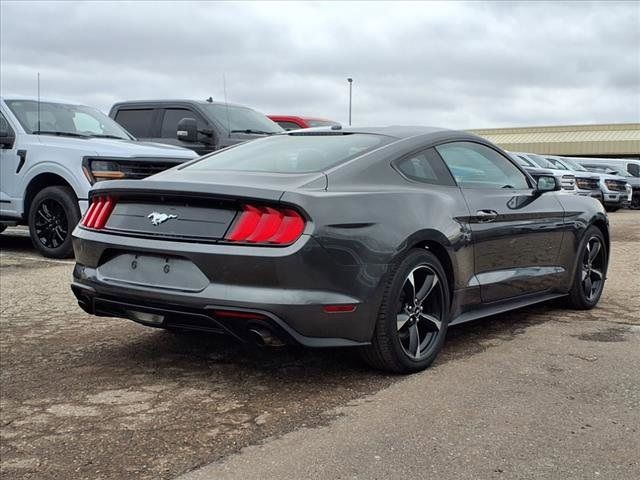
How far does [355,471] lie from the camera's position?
3002mm

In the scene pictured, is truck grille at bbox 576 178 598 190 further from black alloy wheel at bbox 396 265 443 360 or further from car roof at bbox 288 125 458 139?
black alloy wheel at bbox 396 265 443 360

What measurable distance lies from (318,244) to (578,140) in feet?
185

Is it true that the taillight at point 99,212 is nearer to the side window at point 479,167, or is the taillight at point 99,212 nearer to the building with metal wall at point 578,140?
the side window at point 479,167

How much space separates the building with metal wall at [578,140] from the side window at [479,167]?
49.6 m

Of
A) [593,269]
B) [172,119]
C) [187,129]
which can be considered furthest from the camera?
[172,119]

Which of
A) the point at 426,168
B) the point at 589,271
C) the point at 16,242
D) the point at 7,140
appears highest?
the point at 7,140

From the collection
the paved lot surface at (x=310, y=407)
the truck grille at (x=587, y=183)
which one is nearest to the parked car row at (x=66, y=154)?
the paved lot surface at (x=310, y=407)

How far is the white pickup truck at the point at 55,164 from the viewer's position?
8.27 meters

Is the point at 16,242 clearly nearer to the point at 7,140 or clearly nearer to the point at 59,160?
the point at 7,140

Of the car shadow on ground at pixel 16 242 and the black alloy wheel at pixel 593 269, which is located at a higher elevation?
the black alloy wheel at pixel 593 269

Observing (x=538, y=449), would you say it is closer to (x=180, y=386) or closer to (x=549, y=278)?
(x=180, y=386)

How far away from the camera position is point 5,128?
9164mm

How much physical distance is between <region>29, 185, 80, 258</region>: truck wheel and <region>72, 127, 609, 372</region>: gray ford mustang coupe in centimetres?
378

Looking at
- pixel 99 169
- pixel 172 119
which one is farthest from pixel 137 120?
pixel 99 169
